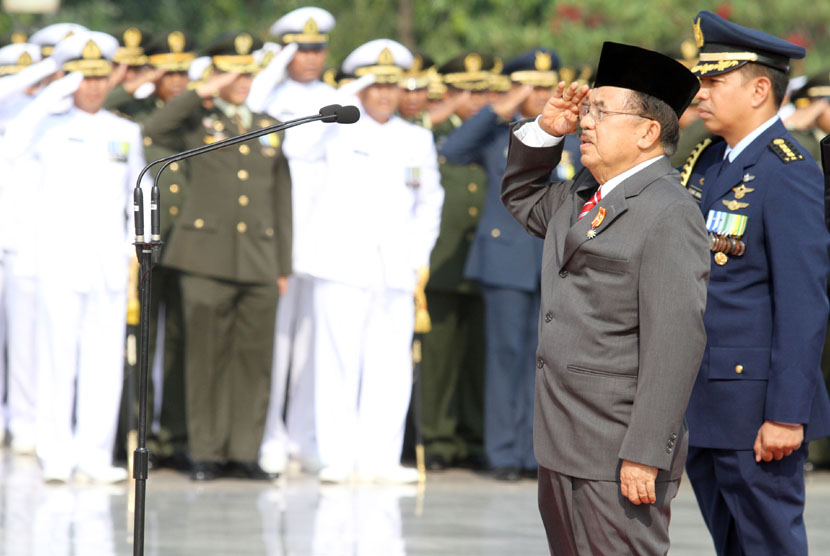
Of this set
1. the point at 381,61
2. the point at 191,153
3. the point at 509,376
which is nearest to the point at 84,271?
the point at 381,61

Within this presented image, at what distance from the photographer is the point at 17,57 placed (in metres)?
9.43

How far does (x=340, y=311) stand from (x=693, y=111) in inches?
86.1

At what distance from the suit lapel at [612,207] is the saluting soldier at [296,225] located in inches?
169

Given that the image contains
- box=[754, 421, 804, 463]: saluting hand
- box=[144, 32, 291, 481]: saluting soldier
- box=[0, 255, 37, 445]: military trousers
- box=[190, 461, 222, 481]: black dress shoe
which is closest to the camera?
box=[754, 421, 804, 463]: saluting hand

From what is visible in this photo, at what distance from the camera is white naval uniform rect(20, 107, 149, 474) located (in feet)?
24.6

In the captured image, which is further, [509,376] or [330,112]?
[509,376]

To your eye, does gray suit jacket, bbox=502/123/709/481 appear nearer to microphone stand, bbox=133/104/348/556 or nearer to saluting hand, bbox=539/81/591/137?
saluting hand, bbox=539/81/591/137

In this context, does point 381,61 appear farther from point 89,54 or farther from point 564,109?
point 564,109

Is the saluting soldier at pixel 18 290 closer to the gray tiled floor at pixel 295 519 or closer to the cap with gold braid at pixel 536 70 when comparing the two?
the gray tiled floor at pixel 295 519

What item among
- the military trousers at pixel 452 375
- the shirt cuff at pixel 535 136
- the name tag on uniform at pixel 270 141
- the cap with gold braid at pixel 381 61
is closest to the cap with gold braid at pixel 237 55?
the name tag on uniform at pixel 270 141

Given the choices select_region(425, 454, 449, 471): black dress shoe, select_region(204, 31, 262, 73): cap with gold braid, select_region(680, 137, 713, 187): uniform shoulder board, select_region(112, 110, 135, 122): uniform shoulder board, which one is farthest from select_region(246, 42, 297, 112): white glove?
select_region(680, 137, 713, 187): uniform shoulder board

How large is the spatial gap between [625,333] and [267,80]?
468 cm

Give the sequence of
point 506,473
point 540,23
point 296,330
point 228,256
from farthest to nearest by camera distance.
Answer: point 540,23 < point 296,330 < point 506,473 < point 228,256

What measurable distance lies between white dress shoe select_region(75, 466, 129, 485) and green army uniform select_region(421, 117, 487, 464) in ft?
6.05
